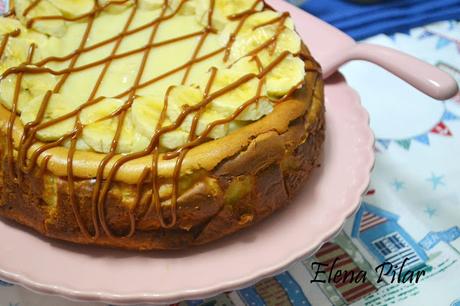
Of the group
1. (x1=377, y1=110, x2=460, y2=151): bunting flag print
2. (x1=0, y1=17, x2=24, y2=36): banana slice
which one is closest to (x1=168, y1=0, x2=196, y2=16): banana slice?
(x1=0, y1=17, x2=24, y2=36): banana slice

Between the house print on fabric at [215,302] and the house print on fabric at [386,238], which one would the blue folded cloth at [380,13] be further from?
the house print on fabric at [215,302]

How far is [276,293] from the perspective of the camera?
139 centimetres

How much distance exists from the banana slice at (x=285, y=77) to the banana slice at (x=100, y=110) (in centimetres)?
32

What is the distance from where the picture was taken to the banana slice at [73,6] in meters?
1.48

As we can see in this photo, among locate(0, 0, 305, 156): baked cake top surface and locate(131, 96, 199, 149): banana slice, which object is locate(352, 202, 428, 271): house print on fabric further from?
locate(131, 96, 199, 149): banana slice

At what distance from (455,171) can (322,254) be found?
52 centimetres

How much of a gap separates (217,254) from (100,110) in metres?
0.38

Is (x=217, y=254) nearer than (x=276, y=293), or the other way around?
(x=217, y=254)

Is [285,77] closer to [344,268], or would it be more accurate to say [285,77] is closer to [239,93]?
[239,93]

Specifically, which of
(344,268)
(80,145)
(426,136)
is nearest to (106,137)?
(80,145)

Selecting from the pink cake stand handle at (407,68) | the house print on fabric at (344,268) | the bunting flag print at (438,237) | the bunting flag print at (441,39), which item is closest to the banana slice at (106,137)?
the house print on fabric at (344,268)

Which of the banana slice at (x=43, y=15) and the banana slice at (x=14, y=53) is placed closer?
the banana slice at (x=14, y=53)

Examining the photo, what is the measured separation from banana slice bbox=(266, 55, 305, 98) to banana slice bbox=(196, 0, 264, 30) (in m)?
0.24

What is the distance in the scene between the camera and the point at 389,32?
2201mm
